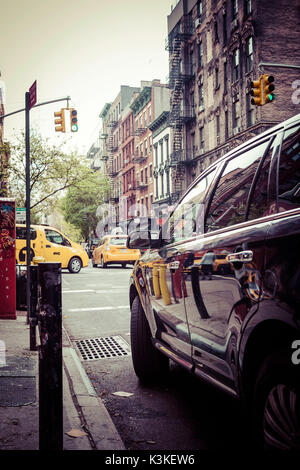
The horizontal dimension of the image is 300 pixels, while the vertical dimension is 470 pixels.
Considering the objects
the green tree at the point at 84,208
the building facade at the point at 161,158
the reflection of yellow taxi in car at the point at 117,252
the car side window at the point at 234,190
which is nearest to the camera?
the car side window at the point at 234,190

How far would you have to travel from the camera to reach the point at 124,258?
2453 cm

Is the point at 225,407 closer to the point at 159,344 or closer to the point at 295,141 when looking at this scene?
the point at 159,344

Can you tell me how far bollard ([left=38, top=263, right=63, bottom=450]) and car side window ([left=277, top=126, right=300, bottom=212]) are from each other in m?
1.20

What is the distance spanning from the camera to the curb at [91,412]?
3.13 meters

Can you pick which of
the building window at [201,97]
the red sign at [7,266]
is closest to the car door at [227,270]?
the red sign at [7,266]

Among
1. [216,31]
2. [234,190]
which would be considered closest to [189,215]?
[234,190]

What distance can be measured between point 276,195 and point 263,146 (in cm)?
46

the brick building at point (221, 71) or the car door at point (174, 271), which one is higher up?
the brick building at point (221, 71)

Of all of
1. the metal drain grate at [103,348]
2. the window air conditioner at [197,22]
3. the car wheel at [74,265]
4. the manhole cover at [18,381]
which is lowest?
the metal drain grate at [103,348]

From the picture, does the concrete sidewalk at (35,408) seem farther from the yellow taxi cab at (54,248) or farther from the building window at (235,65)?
the building window at (235,65)

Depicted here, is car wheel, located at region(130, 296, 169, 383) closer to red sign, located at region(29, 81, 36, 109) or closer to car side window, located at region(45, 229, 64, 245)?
red sign, located at region(29, 81, 36, 109)

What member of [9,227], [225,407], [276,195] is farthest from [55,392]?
[9,227]

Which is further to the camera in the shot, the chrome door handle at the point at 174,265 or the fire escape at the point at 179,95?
the fire escape at the point at 179,95

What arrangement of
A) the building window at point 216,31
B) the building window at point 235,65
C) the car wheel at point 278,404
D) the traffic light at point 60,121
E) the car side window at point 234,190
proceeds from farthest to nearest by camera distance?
the building window at point 216,31
the building window at point 235,65
the traffic light at point 60,121
the car side window at point 234,190
the car wheel at point 278,404
